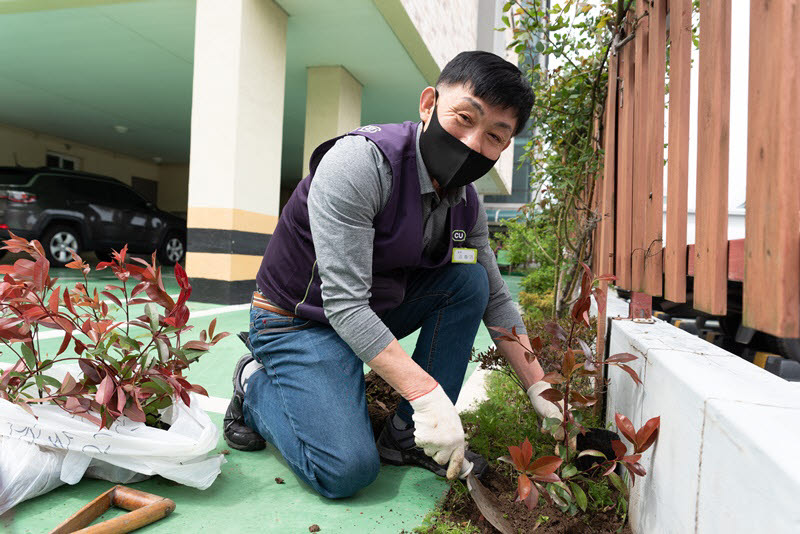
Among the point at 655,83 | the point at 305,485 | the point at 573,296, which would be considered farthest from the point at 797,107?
the point at 573,296

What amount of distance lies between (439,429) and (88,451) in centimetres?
101

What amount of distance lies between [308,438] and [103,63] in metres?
7.89

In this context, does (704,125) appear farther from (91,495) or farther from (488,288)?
(91,495)

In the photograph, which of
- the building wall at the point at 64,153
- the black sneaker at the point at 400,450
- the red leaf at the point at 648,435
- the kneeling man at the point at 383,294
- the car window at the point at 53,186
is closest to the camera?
the red leaf at the point at 648,435

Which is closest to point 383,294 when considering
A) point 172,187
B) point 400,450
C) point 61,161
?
point 400,450

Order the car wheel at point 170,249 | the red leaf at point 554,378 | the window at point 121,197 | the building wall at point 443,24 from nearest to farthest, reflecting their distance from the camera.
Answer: the red leaf at point 554,378 → the building wall at point 443,24 → the window at point 121,197 → the car wheel at point 170,249

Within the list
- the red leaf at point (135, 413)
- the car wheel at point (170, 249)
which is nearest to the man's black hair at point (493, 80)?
the red leaf at point (135, 413)

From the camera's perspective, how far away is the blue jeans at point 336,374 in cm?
154

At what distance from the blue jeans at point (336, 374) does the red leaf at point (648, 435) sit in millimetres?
784

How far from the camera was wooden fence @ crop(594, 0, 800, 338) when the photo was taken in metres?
0.82

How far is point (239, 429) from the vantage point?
1862 mm

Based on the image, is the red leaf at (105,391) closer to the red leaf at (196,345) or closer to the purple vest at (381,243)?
the red leaf at (196,345)

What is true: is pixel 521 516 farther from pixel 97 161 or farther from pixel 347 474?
pixel 97 161

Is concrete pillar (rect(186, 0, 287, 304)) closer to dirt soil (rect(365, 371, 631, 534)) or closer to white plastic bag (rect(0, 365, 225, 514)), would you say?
white plastic bag (rect(0, 365, 225, 514))
